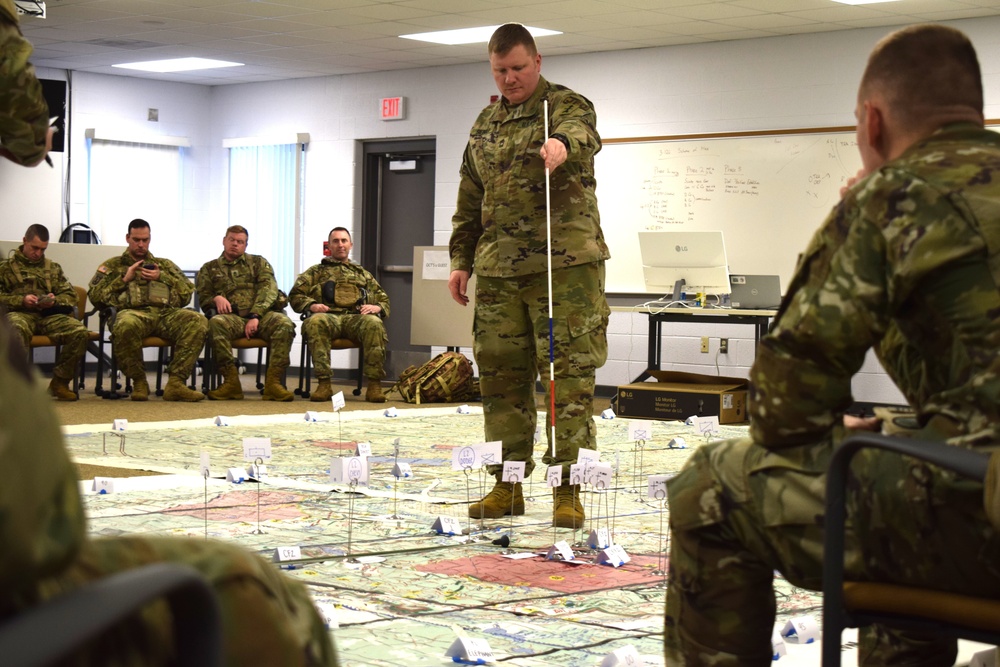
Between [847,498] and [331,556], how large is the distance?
212cm

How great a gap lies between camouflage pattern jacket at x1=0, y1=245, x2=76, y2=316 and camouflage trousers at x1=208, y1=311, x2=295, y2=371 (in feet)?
3.43

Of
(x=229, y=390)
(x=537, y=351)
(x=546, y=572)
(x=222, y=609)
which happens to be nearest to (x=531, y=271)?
(x=537, y=351)

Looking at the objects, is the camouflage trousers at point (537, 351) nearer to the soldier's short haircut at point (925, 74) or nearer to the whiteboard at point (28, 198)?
the soldier's short haircut at point (925, 74)

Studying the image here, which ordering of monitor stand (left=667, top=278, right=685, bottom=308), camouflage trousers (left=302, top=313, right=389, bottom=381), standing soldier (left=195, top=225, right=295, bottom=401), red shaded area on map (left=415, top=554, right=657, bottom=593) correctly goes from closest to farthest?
red shaded area on map (left=415, top=554, right=657, bottom=593) < monitor stand (left=667, top=278, right=685, bottom=308) < standing soldier (left=195, top=225, right=295, bottom=401) < camouflage trousers (left=302, top=313, right=389, bottom=381)

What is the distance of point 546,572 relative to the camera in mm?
3332

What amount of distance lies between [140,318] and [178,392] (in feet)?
2.02

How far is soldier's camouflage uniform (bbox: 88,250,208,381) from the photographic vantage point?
9125 millimetres

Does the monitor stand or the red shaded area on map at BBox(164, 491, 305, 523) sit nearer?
the red shaded area on map at BBox(164, 491, 305, 523)

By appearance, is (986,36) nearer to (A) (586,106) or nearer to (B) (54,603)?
(A) (586,106)

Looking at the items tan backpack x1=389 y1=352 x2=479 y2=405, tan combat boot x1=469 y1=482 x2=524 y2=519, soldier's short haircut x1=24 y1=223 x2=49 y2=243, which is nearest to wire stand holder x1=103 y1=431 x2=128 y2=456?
tan combat boot x1=469 y1=482 x2=524 y2=519

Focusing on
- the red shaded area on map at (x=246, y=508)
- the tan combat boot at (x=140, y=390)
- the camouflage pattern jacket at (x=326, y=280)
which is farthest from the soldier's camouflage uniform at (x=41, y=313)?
the red shaded area on map at (x=246, y=508)

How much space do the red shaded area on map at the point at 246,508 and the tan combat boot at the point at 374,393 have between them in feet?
15.9

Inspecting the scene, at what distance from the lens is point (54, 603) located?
0.74m

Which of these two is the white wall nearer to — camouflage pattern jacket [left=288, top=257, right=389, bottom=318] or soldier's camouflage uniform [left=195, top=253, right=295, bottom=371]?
camouflage pattern jacket [left=288, top=257, right=389, bottom=318]
